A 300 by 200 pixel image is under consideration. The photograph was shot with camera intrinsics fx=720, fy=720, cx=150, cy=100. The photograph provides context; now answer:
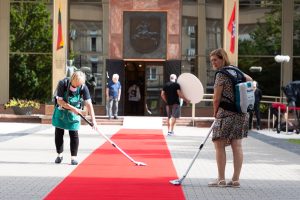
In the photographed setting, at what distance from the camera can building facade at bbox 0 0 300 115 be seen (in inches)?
1305

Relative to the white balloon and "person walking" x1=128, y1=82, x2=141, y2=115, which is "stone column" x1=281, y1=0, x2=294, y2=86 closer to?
"person walking" x1=128, y1=82, x2=141, y2=115

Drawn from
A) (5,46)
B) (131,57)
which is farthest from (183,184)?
(5,46)

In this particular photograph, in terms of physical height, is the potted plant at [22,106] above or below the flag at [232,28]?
below

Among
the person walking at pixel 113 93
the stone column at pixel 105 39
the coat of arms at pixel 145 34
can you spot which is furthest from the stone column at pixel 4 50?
the person walking at pixel 113 93

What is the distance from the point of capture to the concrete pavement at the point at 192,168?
893 centimetres

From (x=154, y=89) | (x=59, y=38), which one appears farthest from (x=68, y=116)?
(x=154, y=89)

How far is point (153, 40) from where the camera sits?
33281 millimetres

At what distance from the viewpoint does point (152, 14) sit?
33312 millimetres

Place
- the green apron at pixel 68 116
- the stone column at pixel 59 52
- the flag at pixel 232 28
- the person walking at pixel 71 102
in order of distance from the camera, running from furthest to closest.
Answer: the flag at pixel 232 28 → the stone column at pixel 59 52 → the green apron at pixel 68 116 → the person walking at pixel 71 102

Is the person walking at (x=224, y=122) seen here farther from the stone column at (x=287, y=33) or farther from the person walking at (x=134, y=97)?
the stone column at (x=287, y=33)

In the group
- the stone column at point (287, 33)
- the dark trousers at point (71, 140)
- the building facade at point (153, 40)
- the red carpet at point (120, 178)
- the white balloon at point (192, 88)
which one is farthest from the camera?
the stone column at point (287, 33)

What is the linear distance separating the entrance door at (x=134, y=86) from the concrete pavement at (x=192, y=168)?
1380 cm

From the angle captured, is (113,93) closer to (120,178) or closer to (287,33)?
(287,33)

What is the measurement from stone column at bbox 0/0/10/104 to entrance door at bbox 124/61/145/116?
5674mm
